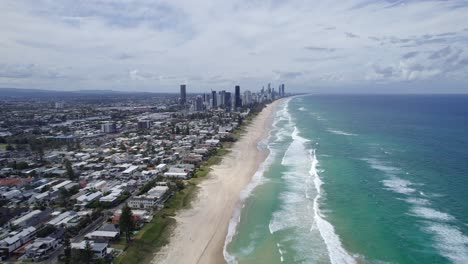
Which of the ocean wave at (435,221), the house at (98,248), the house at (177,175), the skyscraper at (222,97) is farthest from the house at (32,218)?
the skyscraper at (222,97)

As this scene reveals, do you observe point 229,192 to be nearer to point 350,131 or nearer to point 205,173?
point 205,173

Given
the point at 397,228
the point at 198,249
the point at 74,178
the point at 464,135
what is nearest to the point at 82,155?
the point at 74,178

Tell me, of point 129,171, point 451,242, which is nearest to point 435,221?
point 451,242

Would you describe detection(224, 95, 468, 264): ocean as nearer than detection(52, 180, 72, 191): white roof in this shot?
Yes

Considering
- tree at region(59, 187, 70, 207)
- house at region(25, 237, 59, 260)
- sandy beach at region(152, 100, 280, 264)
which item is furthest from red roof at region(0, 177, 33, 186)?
sandy beach at region(152, 100, 280, 264)

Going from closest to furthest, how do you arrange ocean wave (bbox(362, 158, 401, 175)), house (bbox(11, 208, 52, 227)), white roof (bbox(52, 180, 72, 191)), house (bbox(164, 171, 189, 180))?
1. house (bbox(11, 208, 52, 227))
2. white roof (bbox(52, 180, 72, 191))
3. house (bbox(164, 171, 189, 180))
4. ocean wave (bbox(362, 158, 401, 175))

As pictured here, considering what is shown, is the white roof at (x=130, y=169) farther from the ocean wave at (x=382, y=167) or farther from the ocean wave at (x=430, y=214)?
the ocean wave at (x=430, y=214)

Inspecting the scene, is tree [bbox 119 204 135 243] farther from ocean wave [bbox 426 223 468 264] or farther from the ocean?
ocean wave [bbox 426 223 468 264]
